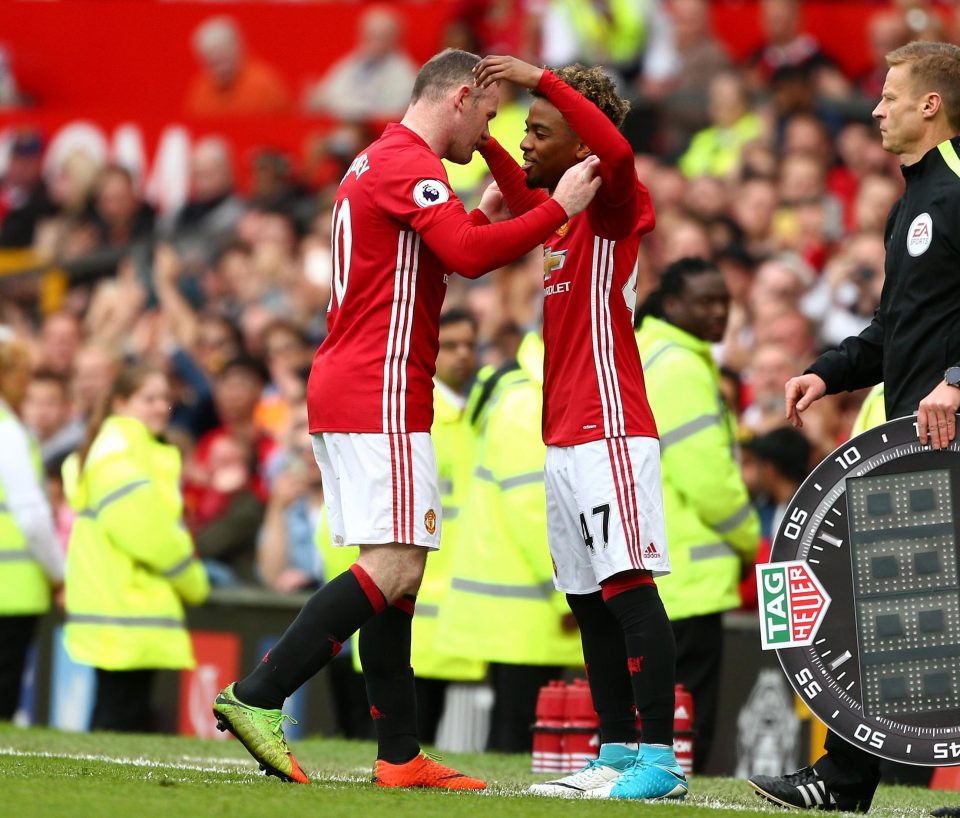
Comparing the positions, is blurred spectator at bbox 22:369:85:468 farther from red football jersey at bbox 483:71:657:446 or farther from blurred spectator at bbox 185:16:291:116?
red football jersey at bbox 483:71:657:446

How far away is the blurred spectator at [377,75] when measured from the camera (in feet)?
54.4

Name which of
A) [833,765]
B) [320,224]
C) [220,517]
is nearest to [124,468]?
[220,517]

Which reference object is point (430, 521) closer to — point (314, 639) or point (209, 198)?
point (314, 639)

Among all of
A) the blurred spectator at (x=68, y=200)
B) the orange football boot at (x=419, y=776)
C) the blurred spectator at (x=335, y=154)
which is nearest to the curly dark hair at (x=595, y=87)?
the orange football boot at (x=419, y=776)

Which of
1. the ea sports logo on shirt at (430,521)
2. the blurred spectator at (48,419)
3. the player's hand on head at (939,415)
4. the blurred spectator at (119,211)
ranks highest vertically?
the blurred spectator at (119,211)

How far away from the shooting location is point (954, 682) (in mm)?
5527

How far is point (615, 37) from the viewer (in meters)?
15.6

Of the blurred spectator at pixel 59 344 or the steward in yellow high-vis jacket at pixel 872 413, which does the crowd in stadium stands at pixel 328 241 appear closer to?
the blurred spectator at pixel 59 344

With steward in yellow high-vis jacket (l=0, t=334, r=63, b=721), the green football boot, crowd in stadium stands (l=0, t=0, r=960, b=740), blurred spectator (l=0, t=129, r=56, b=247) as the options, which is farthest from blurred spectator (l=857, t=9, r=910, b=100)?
the green football boot

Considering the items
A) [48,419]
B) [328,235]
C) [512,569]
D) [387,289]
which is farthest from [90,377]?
[387,289]

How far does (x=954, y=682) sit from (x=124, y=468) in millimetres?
4450

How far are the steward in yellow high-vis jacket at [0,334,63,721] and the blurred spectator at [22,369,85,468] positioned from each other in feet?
9.91

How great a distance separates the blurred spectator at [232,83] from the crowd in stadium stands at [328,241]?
1.0 inches

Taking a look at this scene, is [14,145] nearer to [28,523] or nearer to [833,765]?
[28,523]
